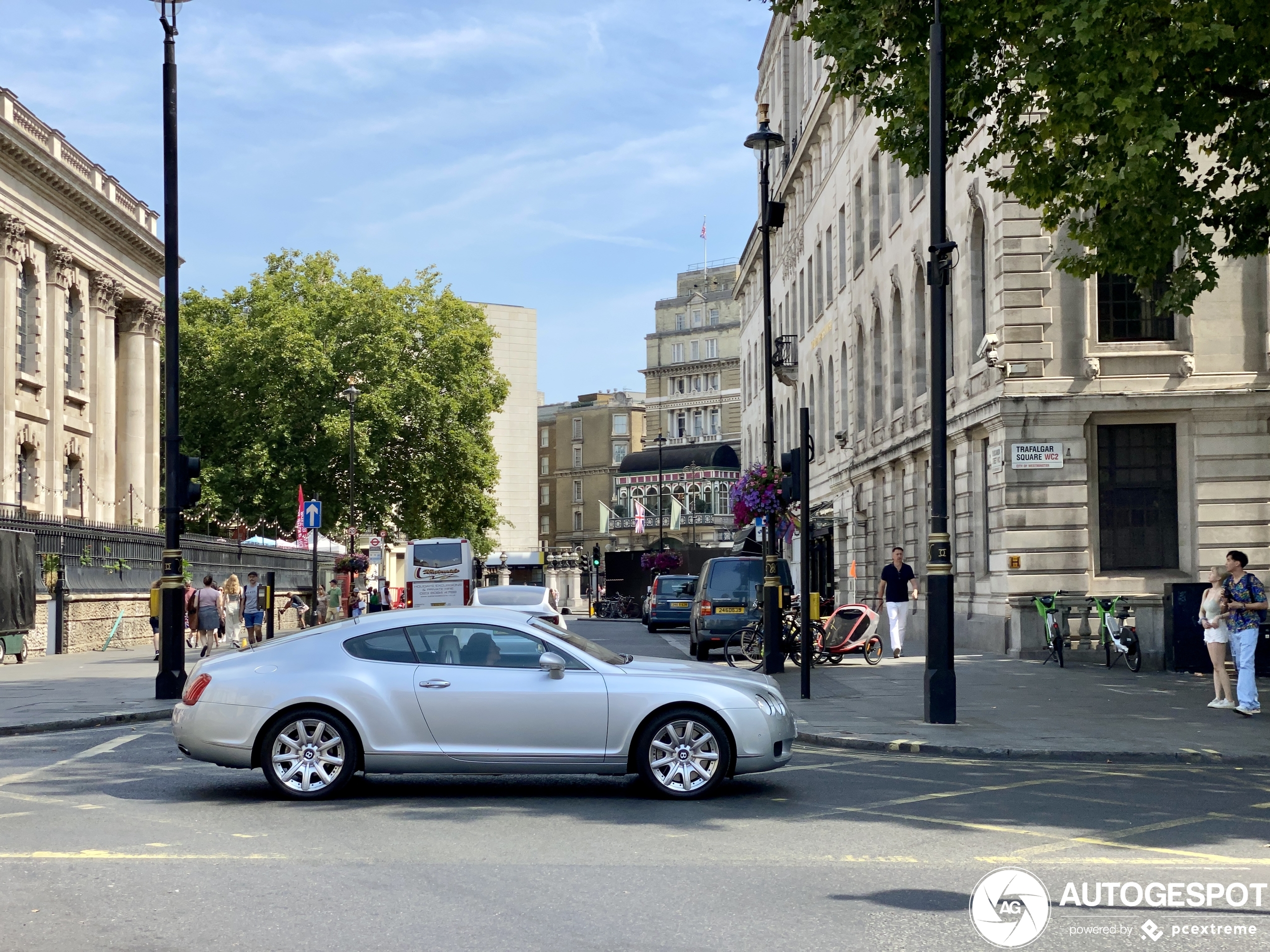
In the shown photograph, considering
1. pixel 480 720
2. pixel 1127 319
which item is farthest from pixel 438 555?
pixel 480 720

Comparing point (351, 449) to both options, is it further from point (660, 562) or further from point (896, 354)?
point (896, 354)

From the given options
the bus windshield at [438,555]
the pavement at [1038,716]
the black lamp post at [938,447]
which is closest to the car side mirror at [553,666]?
the pavement at [1038,716]

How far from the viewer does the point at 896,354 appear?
37.8m

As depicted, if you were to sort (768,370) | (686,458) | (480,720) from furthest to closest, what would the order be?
(686,458), (768,370), (480,720)

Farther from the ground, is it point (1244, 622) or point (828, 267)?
point (828, 267)

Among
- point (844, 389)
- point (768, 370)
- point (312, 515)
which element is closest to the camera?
point (768, 370)

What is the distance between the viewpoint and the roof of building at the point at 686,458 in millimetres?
123188

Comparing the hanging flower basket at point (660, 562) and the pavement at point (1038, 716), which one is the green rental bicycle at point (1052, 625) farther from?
the hanging flower basket at point (660, 562)

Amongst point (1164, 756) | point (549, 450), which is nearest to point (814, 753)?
point (1164, 756)

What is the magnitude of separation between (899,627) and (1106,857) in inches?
776

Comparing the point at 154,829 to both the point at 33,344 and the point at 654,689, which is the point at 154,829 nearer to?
the point at 654,689

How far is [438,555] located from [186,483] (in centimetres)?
2881

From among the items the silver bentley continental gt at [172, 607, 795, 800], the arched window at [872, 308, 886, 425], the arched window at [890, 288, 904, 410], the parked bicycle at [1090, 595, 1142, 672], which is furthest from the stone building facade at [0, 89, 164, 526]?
the silver bentley continental gt at [172, 607, 795, 800]

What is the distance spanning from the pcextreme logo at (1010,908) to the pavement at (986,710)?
582cm
